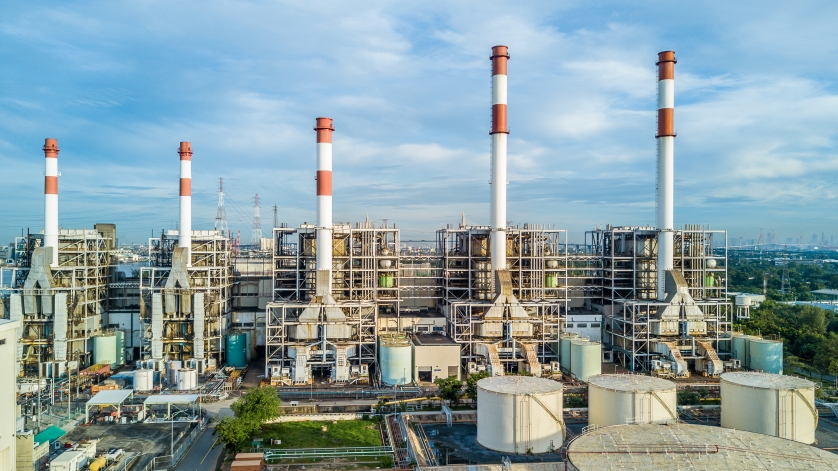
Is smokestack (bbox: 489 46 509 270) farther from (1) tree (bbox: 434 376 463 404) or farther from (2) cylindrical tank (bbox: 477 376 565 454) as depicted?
→ (2) cylindrical tank (bbox: 477 376 565 454)

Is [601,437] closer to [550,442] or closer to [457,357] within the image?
[550,442]

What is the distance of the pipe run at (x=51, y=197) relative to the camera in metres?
37.2

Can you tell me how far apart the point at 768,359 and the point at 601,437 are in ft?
70.2

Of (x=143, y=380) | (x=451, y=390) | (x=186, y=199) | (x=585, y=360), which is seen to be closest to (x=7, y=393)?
(x=143, y=380)

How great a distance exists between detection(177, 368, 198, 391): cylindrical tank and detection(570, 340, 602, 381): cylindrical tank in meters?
21.1

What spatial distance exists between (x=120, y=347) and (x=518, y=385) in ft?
89.3

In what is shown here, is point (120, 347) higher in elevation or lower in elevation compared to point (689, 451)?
lower

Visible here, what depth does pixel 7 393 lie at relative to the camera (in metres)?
17.2

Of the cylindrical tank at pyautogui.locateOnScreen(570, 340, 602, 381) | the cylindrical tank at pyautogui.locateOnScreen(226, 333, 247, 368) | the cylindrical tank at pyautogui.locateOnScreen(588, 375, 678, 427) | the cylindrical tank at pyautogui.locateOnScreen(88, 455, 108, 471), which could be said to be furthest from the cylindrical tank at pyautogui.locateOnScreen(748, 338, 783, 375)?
the cylindrical tank at pyautogui.locateOnScreen(88, 455, 108, 471)

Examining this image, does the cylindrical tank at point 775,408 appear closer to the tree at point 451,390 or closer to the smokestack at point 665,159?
the tree at point 451,390

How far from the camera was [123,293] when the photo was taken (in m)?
41.2

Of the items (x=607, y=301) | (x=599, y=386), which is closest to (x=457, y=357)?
(x=599, y=386)

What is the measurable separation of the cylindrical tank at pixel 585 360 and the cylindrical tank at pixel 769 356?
1005cm

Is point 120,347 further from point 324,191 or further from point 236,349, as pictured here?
point 324,191
